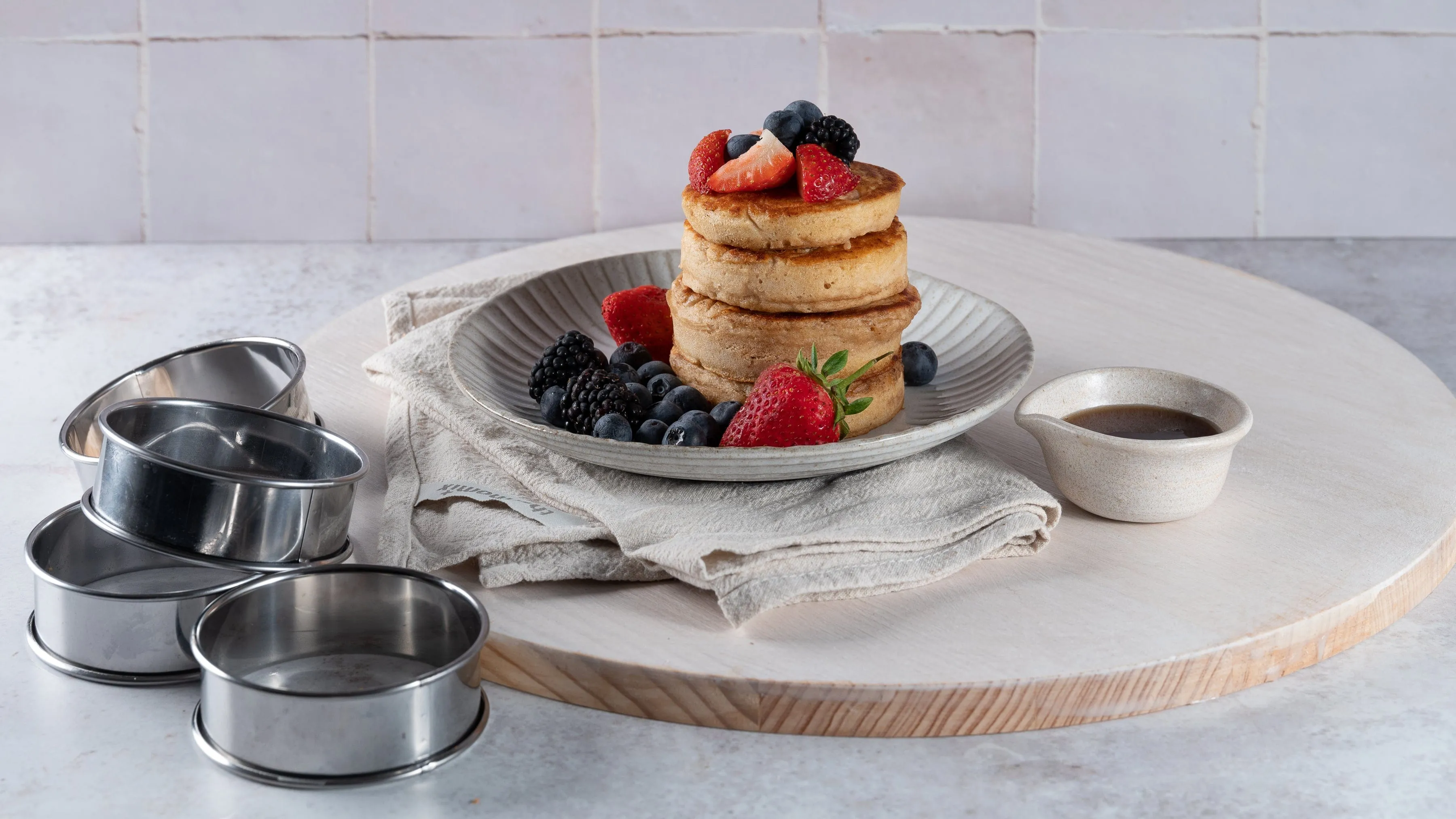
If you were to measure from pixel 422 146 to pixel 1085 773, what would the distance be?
9.86 feet

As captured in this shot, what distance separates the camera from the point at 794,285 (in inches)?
76.6

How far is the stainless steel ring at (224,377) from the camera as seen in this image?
2018mm

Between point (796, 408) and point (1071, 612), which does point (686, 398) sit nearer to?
point (796, 408)

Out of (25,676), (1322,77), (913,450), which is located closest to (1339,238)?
(1322,77)

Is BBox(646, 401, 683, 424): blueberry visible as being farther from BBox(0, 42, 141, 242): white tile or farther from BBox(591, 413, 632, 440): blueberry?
BBox(0, 42, 141, 242): white tile

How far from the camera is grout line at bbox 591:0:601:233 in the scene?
12.5ft

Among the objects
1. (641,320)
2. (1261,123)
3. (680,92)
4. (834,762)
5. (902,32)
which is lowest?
(834,762)

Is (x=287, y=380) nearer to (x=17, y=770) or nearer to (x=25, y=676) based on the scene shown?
(x=25, y=676)

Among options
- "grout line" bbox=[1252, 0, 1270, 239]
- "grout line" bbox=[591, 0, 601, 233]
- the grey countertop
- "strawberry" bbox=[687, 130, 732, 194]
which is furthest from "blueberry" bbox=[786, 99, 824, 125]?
"grout line" bbox=[1252, 0, 1270, 239]

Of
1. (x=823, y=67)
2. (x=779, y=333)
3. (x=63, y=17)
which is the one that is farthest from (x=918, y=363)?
(x=63, y=17)

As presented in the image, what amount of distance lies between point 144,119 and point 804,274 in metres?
2.81

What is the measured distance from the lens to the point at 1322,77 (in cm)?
385

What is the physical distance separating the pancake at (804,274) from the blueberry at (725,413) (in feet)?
0.53

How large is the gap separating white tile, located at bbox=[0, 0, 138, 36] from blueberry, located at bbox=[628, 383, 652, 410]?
262cm
